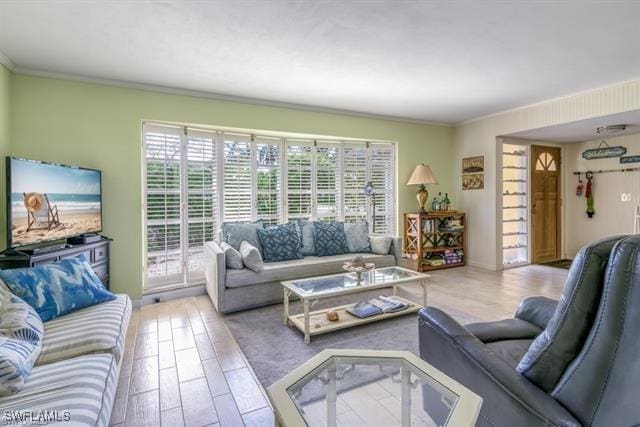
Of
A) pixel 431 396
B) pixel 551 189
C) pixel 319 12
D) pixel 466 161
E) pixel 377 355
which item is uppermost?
pixel 319 12

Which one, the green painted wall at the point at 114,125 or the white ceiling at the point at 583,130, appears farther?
the white ceiling at the point at 583,130

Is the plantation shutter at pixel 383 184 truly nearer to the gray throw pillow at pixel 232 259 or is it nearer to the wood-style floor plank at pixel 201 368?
the wood-style floor plank at pixel 201 368

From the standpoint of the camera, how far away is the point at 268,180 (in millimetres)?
4656

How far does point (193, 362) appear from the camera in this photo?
7.97ft

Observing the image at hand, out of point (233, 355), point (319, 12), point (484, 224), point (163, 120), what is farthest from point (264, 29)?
point (484, 224)

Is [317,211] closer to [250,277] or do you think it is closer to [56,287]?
[250,277]

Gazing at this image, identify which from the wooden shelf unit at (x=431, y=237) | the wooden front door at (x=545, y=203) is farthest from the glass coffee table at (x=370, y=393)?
the wooden front door at (x=545, y=203)

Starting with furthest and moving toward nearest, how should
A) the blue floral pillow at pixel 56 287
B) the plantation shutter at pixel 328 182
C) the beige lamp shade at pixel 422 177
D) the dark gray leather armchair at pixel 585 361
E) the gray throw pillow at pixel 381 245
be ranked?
the beige lamp shade at pixel 422 177 < the plantation shutter at pixel 328 182 < the gray throw pillow at pixel 381 245 < the blue floral pillow at pixel 56 287 < the dark gray leather armchair at pixel 585 361

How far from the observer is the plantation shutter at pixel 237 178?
4.36 m

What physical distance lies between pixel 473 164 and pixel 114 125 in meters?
5.38

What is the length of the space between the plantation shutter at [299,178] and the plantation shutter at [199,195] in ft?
3.61

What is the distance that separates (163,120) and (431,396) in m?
3.87

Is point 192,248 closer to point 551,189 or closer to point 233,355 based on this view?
point 233,355

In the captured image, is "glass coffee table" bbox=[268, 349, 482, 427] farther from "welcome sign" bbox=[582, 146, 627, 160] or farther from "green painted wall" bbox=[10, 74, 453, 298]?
"welcome sign" bbox=[582, 146, 627, 160]
